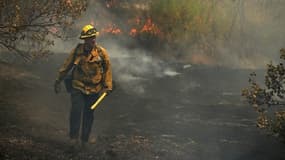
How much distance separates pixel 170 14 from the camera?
25391mm

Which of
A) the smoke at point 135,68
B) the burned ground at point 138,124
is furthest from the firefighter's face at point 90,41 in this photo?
the smoke at point 135,68

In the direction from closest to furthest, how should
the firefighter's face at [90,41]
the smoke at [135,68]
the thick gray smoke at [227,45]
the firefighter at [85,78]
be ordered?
the firefighter's face at [90,41] → the firefighter at [85,78] → the smoke at [135,68] → the thick gray smoke at [227,45]

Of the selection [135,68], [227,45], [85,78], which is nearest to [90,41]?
[85,78]

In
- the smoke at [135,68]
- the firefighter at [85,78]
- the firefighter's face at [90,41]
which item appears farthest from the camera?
the smoke at [135,68]

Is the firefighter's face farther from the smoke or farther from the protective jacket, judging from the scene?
the smoke

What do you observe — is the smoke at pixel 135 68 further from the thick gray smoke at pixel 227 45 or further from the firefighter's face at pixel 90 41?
the firefighter's face at pixel 90 41

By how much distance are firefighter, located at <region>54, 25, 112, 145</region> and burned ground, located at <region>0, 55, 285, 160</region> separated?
530 millimetres

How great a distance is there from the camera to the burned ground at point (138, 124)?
27.9 ft

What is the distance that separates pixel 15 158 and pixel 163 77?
12.0 meters

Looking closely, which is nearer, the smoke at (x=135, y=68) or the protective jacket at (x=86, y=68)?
the protective jacket at (x=86, y=68)

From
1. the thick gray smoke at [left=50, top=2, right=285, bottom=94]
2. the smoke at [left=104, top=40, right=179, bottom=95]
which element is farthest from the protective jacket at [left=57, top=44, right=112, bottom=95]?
the thick gray smoke at [left=50, top=2, right=285, bottom=94]

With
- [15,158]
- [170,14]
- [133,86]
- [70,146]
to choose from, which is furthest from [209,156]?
[170,14]

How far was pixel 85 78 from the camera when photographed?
8594 millimetres

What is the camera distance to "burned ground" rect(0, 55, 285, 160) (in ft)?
27.9
